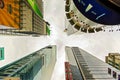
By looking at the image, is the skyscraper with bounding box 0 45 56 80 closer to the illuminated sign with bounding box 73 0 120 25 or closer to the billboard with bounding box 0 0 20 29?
the billboard with bounding box 0 0 20 29

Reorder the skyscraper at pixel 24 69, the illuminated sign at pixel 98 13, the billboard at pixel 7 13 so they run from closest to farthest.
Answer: the illuminated sign at pixel 98 13, the billboard at pixel 7 13, the skyscraper at pixel 24 69

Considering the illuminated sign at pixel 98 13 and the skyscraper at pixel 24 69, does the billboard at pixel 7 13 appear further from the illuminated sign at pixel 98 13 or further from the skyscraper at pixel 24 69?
the illuminated sign at pixel 98 13

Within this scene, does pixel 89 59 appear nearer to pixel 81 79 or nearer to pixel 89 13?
pixel 81 79

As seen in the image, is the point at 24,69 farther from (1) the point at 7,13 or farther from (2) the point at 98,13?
(2) the point at 98,13

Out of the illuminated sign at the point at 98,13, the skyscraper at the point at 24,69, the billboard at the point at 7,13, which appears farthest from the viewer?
the skyscraper at the point at 24,69

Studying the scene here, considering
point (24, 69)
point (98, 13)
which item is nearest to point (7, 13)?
A: point (98, 13)

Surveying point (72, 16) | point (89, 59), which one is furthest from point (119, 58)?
point (72, 16)

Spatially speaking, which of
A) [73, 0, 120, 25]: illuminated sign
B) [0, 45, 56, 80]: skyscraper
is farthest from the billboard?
[73, 0, 120, 25]: illuminated sign

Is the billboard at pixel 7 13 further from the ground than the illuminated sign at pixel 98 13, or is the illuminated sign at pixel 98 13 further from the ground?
the billboard at pixel 7 13

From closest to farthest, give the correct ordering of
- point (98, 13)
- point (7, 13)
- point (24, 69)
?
point (98, 13), point (7, 13), point (24, 69)

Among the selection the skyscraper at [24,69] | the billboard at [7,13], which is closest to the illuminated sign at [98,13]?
the skyscraper at [24,69]

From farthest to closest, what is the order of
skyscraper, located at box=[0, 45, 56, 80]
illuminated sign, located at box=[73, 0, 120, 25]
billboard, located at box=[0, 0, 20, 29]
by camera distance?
skyscraper, located at box=[0, 45, 56, 80] < billboard, located at box=[0, 0, 20, 29] < illuminated sign, located at box=[73, 0, 120, 25]
